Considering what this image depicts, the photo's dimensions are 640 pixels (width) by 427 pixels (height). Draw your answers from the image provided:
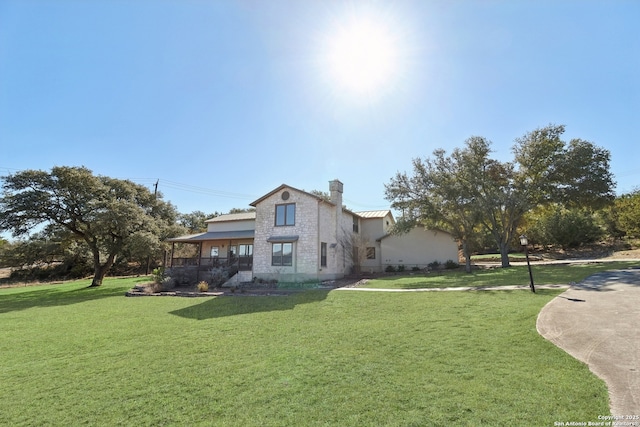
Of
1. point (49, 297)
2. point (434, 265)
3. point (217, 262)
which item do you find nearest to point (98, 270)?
point (49, 297)

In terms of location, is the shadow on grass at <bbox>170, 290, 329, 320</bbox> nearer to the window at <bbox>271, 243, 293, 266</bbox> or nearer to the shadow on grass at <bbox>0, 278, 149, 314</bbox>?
the window at <bbox>271, 243, 293, 266</bbox>

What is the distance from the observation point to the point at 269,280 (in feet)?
69.6

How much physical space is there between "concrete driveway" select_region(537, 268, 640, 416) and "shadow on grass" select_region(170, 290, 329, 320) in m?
8.07

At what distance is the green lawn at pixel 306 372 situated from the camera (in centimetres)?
388

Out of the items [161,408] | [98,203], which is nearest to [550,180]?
[161,408]

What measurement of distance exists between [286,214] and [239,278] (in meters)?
5.73

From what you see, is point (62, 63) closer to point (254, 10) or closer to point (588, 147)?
point (254, 10)

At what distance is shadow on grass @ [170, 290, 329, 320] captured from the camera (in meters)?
11.1

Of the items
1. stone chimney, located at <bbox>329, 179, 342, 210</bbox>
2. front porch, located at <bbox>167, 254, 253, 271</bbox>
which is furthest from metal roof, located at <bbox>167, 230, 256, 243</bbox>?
stone chimney, located at <bbox>329, 179, 342, 210</bbox>

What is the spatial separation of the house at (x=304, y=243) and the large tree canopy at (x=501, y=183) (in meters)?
3.59

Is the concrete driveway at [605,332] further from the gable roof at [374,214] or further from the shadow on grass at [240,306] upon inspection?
the gable roof at [374,214]

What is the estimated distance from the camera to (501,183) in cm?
2525

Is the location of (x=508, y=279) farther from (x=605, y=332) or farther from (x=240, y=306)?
(x=240, y=306)

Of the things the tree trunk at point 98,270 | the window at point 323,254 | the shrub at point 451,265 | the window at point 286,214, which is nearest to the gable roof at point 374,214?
the shrub at point 451,265
